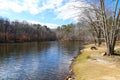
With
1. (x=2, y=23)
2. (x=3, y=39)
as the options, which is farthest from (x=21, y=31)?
(x=3, y=39)

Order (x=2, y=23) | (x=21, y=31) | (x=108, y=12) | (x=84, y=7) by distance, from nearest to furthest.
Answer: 1. (x=84, y=7)
2. (x=108, y=12)
3. (x=2, y=23)
4. (x=21, y=31)

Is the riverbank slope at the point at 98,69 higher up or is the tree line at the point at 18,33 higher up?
the tree line at the point at 18,33

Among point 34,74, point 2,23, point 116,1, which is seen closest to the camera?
point 34,74

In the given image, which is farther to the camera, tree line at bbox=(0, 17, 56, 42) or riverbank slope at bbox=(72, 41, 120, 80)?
tree line at bbox=(0, 17, 56, 42)

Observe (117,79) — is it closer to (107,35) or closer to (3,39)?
(107,35)

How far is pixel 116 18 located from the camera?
30.5m

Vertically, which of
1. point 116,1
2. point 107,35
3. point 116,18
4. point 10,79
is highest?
point 116,1

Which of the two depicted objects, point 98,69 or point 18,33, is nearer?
point 98,69

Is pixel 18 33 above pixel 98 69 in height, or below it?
above

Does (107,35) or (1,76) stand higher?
(107,35)

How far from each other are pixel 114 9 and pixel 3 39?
87.8m

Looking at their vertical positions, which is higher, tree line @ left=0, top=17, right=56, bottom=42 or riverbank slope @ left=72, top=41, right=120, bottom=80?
tree line @ left=0, top=17, right=56, bottom=42

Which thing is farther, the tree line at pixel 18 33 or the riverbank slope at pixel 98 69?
the tree line at pixel 18 33

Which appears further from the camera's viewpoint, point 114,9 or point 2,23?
point 2,23
